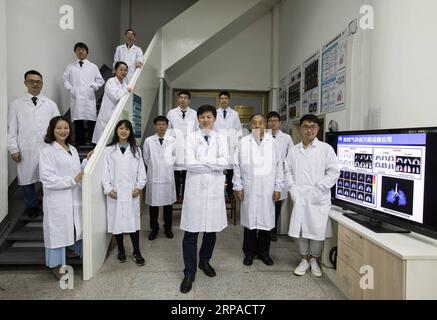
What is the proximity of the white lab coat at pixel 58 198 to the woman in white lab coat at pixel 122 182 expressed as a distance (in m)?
0.33

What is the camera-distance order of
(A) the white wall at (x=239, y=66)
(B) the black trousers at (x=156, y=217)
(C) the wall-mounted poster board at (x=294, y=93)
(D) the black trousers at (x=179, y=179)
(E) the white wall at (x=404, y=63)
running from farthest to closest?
(A) the white wall at (x=239, y=66) < (C) the wall-mounted poster board at (x=294, y=93) < (D) the black trousers at (x=179, y=179) < (B) the black trousers at (x=156, y=217) < (E) the white wall at (x=404, y=63)

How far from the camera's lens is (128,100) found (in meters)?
3.28

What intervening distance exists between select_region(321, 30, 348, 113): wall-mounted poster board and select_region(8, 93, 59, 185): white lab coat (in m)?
3.15

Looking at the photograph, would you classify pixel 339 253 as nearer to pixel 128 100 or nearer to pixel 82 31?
pixel 128 100

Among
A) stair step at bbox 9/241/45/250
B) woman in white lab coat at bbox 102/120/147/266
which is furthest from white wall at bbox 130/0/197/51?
stair step at bbox 9/241/45/250

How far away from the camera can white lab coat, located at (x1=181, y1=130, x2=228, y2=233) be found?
2215 millimetres

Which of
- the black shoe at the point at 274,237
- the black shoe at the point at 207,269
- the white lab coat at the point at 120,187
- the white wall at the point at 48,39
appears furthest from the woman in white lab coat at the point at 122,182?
the black shoe at the point at 274,237

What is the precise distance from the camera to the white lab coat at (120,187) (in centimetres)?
255

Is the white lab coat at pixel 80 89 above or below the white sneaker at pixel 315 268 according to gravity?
above

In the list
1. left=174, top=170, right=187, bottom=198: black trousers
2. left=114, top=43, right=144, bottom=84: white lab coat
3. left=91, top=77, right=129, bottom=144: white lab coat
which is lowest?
left=174, top=170, right=187, bottom=198: black trousers

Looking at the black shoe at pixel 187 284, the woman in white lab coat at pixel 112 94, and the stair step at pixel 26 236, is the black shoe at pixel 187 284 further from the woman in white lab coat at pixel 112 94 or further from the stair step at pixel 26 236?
the woman in white lab coat at pixel 112 94

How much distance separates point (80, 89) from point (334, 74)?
3115 mm

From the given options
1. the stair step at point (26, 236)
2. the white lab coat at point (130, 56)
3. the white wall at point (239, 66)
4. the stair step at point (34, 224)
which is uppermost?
the white wall at point (239, 66)

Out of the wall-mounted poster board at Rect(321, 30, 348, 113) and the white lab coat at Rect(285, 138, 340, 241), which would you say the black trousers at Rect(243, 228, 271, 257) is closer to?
the white lab coat at Rect(285, 138, 340, 241)
